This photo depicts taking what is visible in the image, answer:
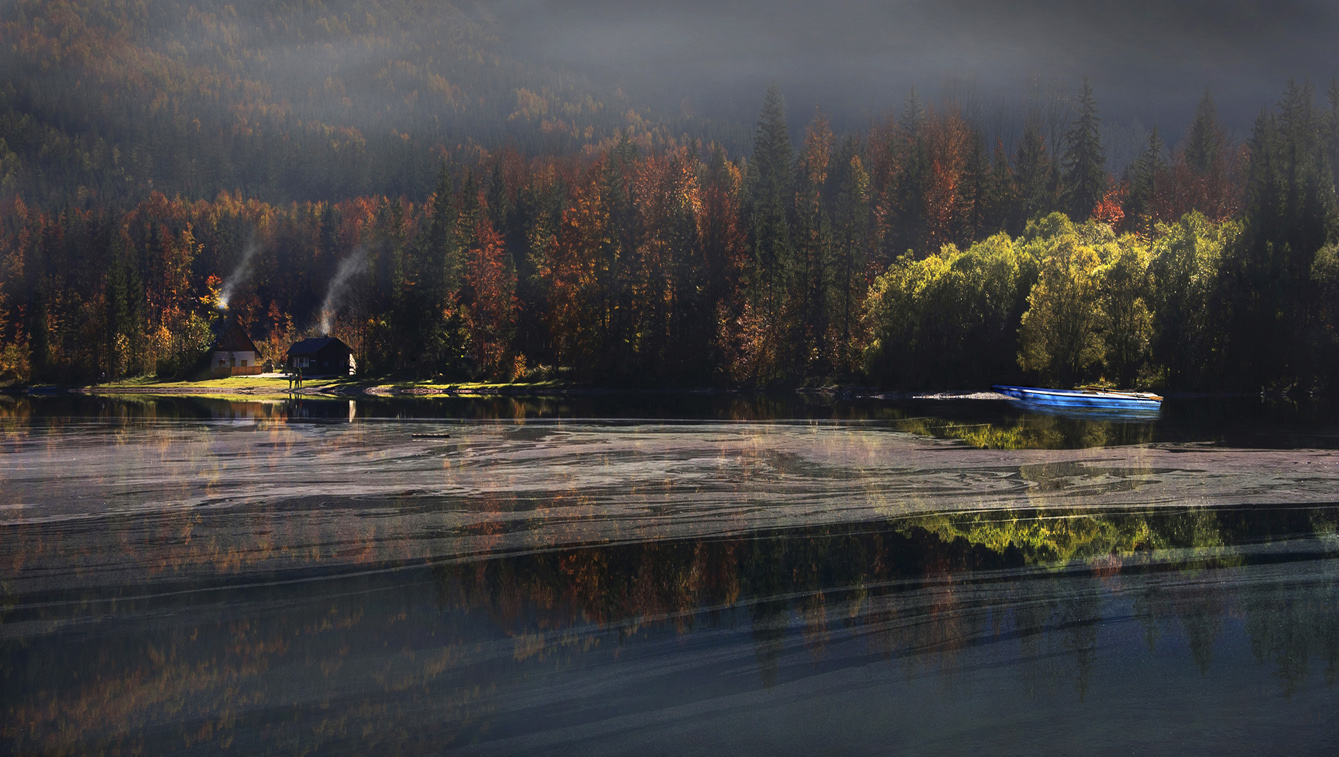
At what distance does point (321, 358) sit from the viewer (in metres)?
122

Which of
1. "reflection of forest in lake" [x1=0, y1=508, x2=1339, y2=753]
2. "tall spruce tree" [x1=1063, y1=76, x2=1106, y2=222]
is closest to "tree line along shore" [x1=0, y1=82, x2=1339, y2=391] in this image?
"tall spruce tree" [x1=1063, y1=76, x2=1106, y2=222]

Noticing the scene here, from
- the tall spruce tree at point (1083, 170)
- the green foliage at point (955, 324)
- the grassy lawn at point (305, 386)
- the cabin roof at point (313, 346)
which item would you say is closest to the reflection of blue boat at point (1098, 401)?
the green foliage at point (955, 324)

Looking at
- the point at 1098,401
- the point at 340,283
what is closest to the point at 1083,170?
A: the point at 1098,401

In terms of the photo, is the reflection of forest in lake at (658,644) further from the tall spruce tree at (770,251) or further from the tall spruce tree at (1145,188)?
the tall spruce tree at (1145,188)

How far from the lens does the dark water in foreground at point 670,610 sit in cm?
866

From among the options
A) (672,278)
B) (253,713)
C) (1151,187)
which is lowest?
(253,713)

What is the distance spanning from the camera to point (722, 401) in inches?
2648

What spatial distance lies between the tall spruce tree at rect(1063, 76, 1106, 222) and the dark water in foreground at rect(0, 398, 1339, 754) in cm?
10319

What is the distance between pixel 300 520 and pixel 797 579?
9053mm

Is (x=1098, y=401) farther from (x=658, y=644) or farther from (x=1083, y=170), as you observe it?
(x=1083, y=170)

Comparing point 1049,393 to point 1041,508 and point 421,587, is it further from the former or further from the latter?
point 421,587

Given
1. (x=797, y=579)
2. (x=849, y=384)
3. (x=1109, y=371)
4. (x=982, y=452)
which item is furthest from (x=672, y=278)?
(x=797, y=579)

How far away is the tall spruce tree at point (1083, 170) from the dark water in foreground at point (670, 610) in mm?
103192

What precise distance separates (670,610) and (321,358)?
388 ft
